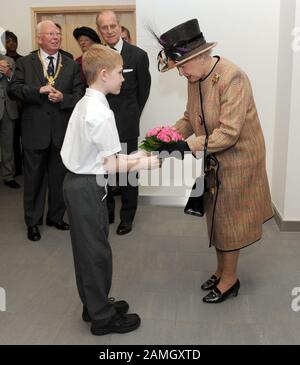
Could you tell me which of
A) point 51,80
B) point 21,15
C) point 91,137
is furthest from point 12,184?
point 91,137

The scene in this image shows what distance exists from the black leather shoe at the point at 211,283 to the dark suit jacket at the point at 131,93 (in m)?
1.50

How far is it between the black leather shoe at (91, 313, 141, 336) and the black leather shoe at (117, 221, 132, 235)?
4.66 feet

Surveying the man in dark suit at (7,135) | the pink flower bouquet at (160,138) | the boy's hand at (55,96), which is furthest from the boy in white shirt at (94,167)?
the man in dark suit at (7,135)

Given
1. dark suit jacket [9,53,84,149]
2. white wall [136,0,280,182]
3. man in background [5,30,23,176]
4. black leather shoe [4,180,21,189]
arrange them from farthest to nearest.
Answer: man in background [5,30,23,176]
black leather shoe [4,180,21,189]
white wall [136,0,280,182]
dark suit jacket [9,53,84,149]

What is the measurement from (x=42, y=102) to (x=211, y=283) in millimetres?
1900

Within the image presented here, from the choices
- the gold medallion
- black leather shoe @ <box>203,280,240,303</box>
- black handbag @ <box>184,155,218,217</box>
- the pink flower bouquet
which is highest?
the gold medallion

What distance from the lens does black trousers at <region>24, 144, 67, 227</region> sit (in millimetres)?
3741

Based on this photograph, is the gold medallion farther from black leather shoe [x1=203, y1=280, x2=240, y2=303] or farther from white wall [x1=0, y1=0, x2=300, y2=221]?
black leather shoe [x1=203, y1=280, x2=240, y2=303]

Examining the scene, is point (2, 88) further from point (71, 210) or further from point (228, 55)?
point (71, 210)

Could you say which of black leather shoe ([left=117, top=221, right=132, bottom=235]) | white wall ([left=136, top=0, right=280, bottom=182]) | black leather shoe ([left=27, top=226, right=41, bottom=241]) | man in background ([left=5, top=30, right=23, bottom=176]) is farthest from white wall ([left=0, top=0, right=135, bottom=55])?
black leather shoe ([left=117, top=221, right=132, bottom=235])

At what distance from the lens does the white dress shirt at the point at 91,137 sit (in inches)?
81.0

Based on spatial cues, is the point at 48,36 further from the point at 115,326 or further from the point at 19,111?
the point at 115,326

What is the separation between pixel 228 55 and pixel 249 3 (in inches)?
18.3
